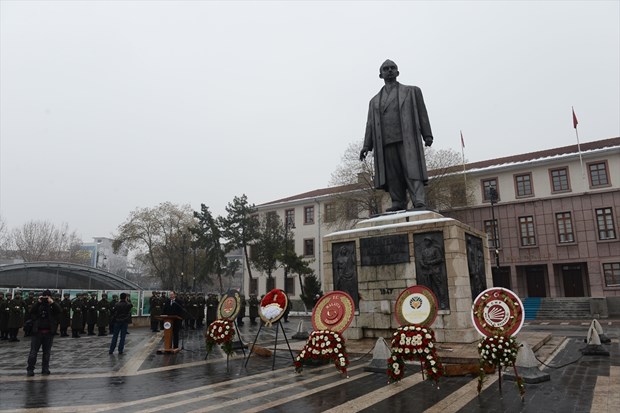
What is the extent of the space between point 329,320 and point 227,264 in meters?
36.6

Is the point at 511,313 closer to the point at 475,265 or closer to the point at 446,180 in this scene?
Result: the point at 475,265

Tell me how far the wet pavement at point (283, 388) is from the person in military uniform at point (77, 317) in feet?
23.3

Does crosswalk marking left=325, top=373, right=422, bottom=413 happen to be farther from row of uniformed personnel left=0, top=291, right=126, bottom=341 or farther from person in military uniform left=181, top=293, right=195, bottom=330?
person in military uniform left=181, top=293, right=195, bottom=330

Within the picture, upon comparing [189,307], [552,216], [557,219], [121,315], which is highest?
[552,216]

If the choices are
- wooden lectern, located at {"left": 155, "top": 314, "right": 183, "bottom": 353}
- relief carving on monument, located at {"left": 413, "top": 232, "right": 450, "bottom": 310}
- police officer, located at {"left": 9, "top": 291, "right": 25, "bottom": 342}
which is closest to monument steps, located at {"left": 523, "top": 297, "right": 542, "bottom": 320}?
relief carving on monument, located at {"left": 413, "top": 232, "right": 450, "bottom": 310}

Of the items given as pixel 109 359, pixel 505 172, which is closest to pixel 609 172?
pixel 505 172

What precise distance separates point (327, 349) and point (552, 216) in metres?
31.5

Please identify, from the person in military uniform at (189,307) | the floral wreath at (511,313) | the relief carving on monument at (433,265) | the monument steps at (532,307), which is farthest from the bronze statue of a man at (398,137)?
the monument steps at (532,307)

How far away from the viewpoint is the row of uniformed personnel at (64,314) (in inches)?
607

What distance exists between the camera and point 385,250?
10.2 meters

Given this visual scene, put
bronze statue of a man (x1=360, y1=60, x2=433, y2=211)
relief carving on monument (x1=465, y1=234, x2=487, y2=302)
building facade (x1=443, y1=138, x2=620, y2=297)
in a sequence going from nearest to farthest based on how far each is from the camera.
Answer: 1. relief carving on monument (x1=465, y1=234, x2=487, y2=302)
2. bronze statue of a man (x1=360, y1=60, x2=433, y2=211)
3. building facade (x1=443, y1=138, x2=620, y2=297)

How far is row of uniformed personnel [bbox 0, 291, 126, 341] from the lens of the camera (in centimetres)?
1541

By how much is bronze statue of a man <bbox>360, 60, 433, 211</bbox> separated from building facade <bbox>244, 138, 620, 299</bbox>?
66.1ft

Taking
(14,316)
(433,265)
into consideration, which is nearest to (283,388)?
(433,265)
